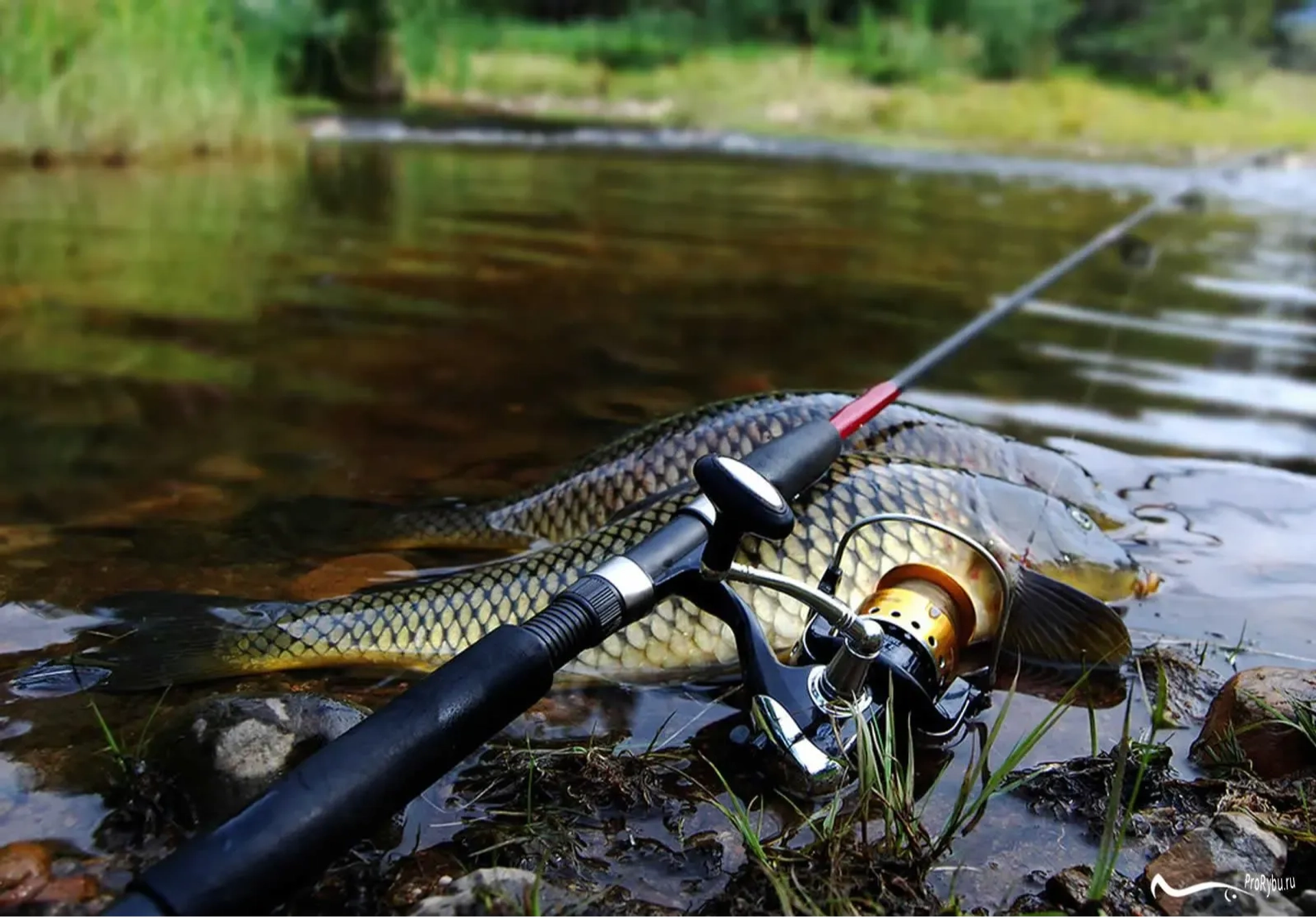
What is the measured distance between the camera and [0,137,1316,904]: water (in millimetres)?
2246

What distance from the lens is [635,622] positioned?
2.02m

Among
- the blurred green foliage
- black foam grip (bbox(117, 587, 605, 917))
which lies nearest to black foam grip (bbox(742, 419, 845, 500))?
black foam grip (bbox(117, 587, 605, 917))

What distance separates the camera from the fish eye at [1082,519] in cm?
254

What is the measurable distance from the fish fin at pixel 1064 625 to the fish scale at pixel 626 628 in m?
Result: 0.08

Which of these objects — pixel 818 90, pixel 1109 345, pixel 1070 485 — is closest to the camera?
pixel 1070 485

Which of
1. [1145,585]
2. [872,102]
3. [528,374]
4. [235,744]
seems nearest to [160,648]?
[235,744]

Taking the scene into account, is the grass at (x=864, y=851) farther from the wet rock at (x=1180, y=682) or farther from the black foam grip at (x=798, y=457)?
the wet rock at (x=1180, y=682)

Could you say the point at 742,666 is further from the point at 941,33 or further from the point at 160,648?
the point at 941,33

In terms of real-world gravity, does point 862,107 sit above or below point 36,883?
above

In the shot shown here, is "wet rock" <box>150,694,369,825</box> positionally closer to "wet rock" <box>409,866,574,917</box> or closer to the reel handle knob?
"wet rock" <box>409,866,574,917</box>

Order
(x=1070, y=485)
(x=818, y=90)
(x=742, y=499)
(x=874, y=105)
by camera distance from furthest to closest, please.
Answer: (x=818, y=90), (x=874, y=105), (x=1070, y=485), (x=742, y=499)

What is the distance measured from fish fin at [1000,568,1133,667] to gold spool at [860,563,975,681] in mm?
186

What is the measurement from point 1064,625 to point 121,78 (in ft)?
33.8

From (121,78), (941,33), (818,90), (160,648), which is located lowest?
(160,648)
